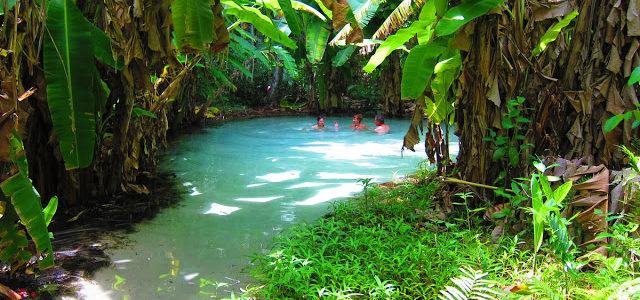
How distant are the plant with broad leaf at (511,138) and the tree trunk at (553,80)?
5 centimetres

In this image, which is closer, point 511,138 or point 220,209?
point 511,138

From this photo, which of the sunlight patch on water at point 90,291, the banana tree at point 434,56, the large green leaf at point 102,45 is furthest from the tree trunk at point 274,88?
the sunlight patch on water at point 90,291

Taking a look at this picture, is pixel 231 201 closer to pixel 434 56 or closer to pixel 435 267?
pixel 434 56

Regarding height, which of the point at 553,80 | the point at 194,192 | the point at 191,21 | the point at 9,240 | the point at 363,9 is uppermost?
the point at 363,9

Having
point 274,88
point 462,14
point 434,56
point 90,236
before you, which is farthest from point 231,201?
point 274,88

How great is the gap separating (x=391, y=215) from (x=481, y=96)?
133cm

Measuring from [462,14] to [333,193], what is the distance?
2863mm

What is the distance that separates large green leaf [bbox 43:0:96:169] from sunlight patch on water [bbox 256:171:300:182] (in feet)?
11.8

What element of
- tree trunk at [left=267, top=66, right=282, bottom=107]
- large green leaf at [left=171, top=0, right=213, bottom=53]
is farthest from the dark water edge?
tree trunk at [left=267, top=66, right=282, bottom=107]

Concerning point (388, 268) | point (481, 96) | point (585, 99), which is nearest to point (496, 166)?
point (481, 96)

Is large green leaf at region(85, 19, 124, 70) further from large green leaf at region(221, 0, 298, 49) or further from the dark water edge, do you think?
the dark water edge

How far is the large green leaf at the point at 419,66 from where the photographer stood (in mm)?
4133

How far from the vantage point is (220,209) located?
5121mm

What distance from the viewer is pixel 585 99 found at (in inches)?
141
